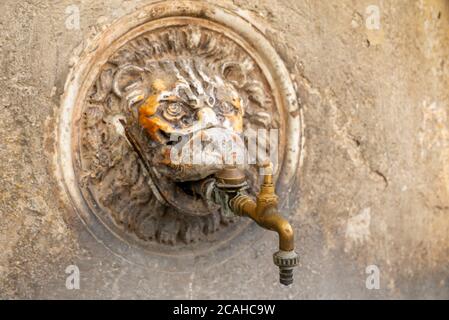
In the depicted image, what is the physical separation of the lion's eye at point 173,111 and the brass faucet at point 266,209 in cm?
16

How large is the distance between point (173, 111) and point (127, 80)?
15cm

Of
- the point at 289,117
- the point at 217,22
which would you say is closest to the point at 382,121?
the point at 289,117

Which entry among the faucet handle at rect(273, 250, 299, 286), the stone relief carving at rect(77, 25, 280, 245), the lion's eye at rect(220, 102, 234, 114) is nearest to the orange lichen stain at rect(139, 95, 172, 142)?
the stone relief carving at rect(77, 25, 280, 245)

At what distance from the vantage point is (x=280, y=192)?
156 centimetres

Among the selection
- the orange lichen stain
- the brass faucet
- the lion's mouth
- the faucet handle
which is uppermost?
the orange lichen stain

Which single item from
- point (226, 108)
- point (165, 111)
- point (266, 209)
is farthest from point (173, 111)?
point (266, 209)

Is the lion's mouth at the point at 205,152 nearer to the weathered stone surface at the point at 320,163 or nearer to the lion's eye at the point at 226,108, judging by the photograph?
the lion's eye at the point at 226,108

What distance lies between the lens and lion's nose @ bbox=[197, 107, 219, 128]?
1.29 meters

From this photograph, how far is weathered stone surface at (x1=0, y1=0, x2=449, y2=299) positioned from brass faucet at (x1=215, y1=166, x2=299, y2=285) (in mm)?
311

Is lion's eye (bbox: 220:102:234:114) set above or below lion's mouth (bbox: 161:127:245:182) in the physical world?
above

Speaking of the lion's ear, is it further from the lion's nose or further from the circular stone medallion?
the lion's nose

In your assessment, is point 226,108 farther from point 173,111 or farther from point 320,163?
point 320,163

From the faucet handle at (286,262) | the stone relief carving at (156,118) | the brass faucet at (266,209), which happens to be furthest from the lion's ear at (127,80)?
the faucet handle at (286,262)

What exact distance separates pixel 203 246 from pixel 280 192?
243 mm
